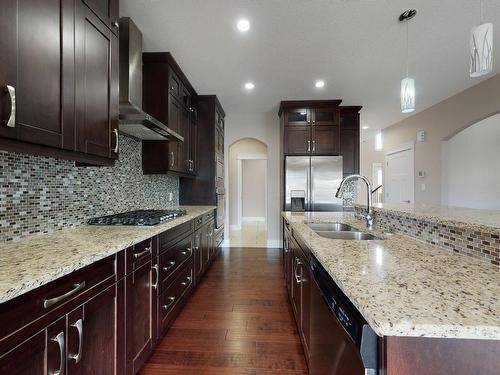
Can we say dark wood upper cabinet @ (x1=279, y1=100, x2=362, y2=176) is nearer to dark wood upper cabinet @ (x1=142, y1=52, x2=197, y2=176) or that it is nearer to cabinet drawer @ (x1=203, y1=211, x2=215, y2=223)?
cabinet drawer @ (x1=203, y1=211, x2=215, y2=223)

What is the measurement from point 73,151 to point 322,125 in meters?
3.74

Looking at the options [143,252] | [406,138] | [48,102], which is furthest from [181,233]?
[406,138]

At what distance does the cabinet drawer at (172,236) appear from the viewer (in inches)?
68.4

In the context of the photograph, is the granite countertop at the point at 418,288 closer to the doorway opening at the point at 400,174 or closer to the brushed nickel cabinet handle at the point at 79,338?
the brushed nickel cabinet handle at the point at 79,338

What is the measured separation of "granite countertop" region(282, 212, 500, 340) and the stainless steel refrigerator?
9.56ft

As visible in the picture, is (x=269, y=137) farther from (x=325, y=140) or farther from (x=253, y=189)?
(x=253, y=189)

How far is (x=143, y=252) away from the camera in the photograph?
→ 1.46 metres

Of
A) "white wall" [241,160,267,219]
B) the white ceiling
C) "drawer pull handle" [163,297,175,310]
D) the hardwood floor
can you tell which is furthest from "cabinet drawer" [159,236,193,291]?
"white wall" [241,160,267,219]

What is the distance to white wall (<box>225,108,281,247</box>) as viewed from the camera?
478 centimetres

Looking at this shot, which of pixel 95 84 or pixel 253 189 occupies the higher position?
pixel 95 84

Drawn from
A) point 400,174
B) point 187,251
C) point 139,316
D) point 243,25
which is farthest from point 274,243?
point 243,25

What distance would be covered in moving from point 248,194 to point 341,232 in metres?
6.54

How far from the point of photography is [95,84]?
1.41 metres

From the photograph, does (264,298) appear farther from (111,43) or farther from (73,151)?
(111,43)
